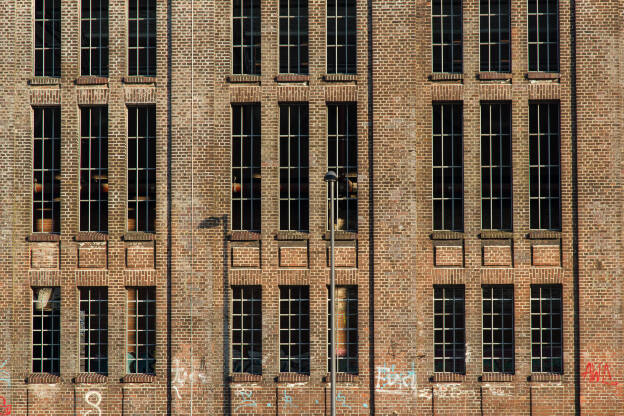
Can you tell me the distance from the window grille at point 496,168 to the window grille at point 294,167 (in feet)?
17.1

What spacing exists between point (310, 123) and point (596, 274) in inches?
362

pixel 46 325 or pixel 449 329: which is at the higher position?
pixel 46 325

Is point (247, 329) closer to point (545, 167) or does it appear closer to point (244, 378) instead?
point (244, 378)

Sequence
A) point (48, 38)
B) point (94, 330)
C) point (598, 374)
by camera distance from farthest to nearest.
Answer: point (48, 38), point (94, 330), point (598, 374)

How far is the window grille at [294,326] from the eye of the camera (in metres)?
19.7

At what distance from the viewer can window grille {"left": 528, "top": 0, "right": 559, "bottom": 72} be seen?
19812 mm

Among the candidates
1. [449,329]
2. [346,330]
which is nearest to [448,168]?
[449,329]

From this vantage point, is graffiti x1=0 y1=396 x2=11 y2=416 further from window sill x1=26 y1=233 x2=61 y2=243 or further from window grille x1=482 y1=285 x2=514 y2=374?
window grille x1=482 y1=285 x2=514 y2=374

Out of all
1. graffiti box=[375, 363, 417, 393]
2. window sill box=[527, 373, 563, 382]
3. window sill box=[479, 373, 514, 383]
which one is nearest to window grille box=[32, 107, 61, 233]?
graffiti box=[375, 363, 417, 393]

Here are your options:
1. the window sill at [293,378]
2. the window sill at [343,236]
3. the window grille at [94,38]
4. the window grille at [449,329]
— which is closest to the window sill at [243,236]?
the window sill at [343,236]

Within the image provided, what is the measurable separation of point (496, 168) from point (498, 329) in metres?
4.66

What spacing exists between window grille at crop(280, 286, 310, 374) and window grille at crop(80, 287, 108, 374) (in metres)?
5.20

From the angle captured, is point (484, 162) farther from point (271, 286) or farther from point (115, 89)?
point (115, 89)

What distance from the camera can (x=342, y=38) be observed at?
2005 centimetres
